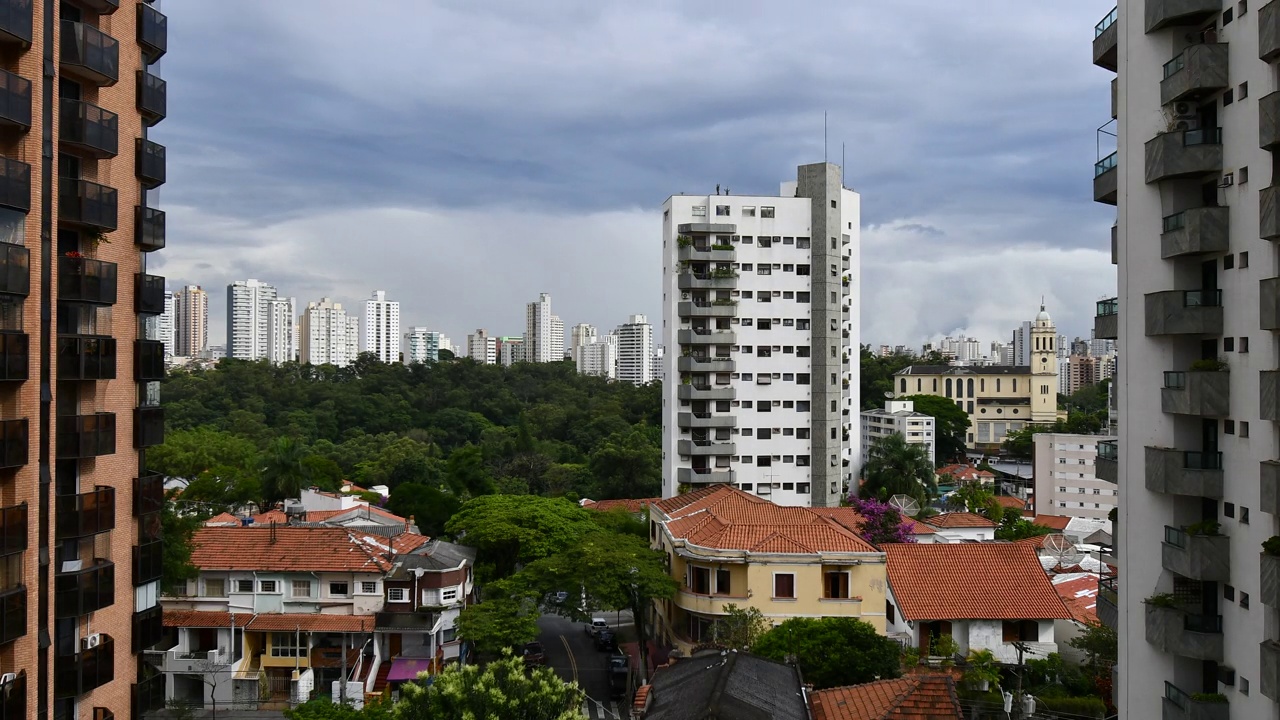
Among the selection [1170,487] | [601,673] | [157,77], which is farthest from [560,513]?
[1170,487]

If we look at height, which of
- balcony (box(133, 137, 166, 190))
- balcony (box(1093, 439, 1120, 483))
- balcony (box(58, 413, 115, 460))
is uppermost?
balcony (box(133, 137, 166, 190))

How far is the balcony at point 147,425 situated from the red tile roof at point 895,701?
14645 mm

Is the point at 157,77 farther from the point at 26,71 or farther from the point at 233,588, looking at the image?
the point at 233,588

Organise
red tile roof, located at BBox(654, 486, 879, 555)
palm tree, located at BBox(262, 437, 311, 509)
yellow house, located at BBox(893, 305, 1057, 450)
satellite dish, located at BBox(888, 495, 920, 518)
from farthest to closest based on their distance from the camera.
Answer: yellow house, located at BBox(893, 305, 1057, 450) < satellite dish, located at BBox(888, 495, 920, 518) < palm tree, located at BBox(262, 437, 311, 509) < red tile roof, located at BBox(654, 486, 879, 555)

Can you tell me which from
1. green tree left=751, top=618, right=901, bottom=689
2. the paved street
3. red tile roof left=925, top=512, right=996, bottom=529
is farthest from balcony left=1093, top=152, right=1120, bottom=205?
red tile roof left=925, top=512, right=996, bottom=529

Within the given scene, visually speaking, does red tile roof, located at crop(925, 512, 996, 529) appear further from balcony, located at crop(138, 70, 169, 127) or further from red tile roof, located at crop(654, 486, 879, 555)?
balcony, located at crop(138, 70, 169, 127)

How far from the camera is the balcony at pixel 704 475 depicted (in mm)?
50250

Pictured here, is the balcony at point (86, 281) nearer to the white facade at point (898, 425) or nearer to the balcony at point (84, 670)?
the balcony at point (84, 670)

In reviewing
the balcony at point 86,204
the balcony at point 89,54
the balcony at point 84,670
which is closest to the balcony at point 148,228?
the balcony at point 86,204

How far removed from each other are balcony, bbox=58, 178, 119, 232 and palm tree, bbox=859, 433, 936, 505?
48466 mm

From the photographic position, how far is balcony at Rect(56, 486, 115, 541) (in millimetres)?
17281

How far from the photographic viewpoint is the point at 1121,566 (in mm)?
16812

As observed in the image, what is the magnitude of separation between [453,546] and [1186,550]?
26902 millimetres

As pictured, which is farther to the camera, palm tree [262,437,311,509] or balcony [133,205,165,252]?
palm tree [262,437,311,509]
